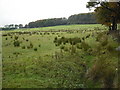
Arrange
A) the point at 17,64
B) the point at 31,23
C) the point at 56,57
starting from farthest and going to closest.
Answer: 1. the point at 31,23
2. the point at 56,57
3. the point at 17,64

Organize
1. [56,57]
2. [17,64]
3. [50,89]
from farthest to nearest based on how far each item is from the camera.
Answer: [56,57]
[17,64]
[50,89]

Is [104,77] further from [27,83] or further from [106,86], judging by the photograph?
[27,83]

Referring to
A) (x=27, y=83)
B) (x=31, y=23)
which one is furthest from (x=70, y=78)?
(x=31, y=23)

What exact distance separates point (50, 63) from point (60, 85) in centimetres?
298

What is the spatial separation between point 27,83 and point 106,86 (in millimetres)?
3395

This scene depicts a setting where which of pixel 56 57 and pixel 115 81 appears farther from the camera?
pixel 56 57

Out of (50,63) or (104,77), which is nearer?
(104,77)

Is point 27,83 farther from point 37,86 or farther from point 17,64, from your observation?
point 17,64

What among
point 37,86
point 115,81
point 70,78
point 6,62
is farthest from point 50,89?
point 6,62

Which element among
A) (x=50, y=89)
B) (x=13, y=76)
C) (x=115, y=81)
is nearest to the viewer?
(x=50, y=89)

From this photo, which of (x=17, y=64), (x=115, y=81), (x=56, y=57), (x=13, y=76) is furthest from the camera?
(x=56, y=57)

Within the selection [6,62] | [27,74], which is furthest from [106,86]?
[6,62]

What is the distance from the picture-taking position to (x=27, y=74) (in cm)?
884

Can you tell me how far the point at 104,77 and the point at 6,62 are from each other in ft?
19.8
